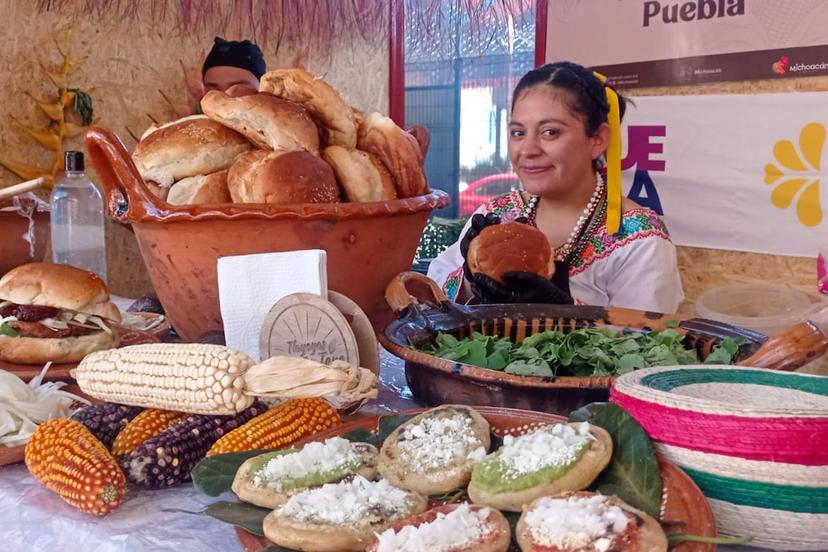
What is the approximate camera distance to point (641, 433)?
0.76 meters

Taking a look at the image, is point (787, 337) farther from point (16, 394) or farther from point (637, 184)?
point (637, 184)

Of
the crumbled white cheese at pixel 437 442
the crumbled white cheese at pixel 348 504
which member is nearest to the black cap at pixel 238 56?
the crumbled white cheese at pixel 437 442

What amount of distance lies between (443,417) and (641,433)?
22 centimetres

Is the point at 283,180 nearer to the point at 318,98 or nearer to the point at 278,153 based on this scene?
the point at 278,153

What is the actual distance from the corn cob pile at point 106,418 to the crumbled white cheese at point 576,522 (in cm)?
58

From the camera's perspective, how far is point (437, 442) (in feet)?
2.60

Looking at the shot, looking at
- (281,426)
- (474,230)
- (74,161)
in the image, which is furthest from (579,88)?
(281,426)

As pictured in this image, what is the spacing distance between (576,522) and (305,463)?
0.29 m

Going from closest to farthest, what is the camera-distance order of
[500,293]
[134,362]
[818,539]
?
[818,539]
[134,362]
[500,293]

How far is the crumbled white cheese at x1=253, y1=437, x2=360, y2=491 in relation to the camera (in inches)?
29.9

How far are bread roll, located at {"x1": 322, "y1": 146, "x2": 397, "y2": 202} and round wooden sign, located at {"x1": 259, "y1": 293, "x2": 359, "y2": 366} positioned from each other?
321 millimetres

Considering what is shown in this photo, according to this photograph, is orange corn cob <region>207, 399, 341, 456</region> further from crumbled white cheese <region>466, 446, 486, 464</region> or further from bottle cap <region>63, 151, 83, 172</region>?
bottle cap <region>63, 151, 83, 172</region>

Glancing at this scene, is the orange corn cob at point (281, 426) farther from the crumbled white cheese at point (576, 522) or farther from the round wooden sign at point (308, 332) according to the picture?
the crumbled white cheese at point (576, 522)

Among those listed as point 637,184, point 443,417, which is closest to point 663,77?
point 637,184
